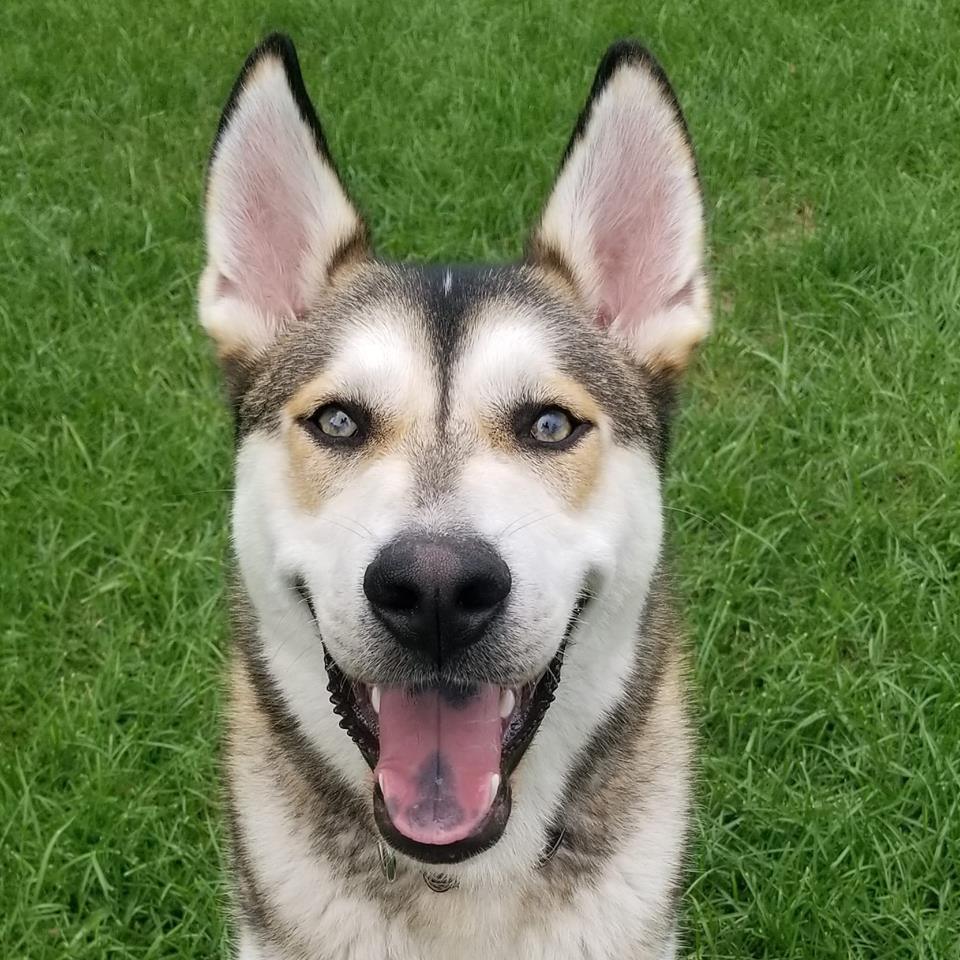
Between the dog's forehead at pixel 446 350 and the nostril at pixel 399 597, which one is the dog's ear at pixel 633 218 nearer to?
the dog's forehead at pixel 446 350

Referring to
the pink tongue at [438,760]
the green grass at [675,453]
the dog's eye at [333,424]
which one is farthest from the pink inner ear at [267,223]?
the green grass at [675,453]

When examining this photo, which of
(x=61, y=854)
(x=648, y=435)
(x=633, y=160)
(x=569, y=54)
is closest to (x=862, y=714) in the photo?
(x=648, y=435)

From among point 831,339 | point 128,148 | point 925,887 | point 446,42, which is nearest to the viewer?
point 925,887

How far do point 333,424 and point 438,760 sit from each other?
0.78m

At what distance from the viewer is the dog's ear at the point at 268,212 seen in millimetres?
2520

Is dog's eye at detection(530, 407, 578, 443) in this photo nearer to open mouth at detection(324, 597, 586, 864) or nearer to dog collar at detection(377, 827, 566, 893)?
open mouth at detection(324, 597, 586, 864)

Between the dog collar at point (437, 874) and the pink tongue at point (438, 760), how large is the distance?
29 cm

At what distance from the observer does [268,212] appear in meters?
2.77

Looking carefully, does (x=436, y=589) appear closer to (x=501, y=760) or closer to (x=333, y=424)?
(x=501, y=760)

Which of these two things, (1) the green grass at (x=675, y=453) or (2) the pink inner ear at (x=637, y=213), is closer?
(2) the pink inner ear at (x=637, y=213)

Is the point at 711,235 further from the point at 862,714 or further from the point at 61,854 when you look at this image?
the point at 61,854

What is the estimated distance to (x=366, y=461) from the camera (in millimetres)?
2322

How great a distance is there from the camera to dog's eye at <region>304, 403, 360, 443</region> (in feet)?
7.87

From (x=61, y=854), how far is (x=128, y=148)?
434 cm
